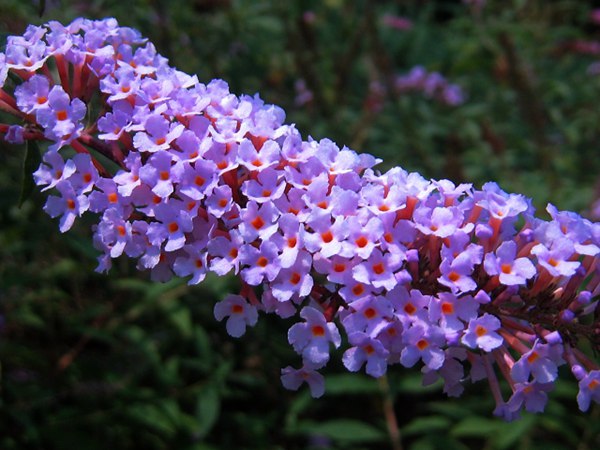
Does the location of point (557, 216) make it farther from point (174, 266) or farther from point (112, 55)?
point (112, 55)

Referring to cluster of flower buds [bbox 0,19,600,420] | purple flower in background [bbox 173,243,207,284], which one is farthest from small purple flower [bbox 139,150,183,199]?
purple flower in background [bbox 173,243,207,284]

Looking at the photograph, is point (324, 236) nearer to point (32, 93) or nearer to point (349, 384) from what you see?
point (32, 93)

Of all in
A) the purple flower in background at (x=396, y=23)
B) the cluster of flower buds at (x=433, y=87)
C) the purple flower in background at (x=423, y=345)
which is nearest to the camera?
the purple flower in background at (x=423, y=345)

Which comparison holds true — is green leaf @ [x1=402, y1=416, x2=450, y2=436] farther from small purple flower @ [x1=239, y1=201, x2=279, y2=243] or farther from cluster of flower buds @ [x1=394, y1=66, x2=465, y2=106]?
cluster of flower buds @ [x1=394, y1=66, x2=465, y2=106]

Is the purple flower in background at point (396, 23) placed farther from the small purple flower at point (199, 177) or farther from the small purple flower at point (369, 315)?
the small purple flower at point (369, 315)

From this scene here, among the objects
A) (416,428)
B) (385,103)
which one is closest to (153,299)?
(416,428)

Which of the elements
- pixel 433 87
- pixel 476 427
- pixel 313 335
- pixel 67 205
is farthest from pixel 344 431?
pixel 433 87

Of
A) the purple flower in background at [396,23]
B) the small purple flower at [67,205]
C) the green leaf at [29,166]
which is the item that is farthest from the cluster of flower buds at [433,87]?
the small purple flower at [67,205]
